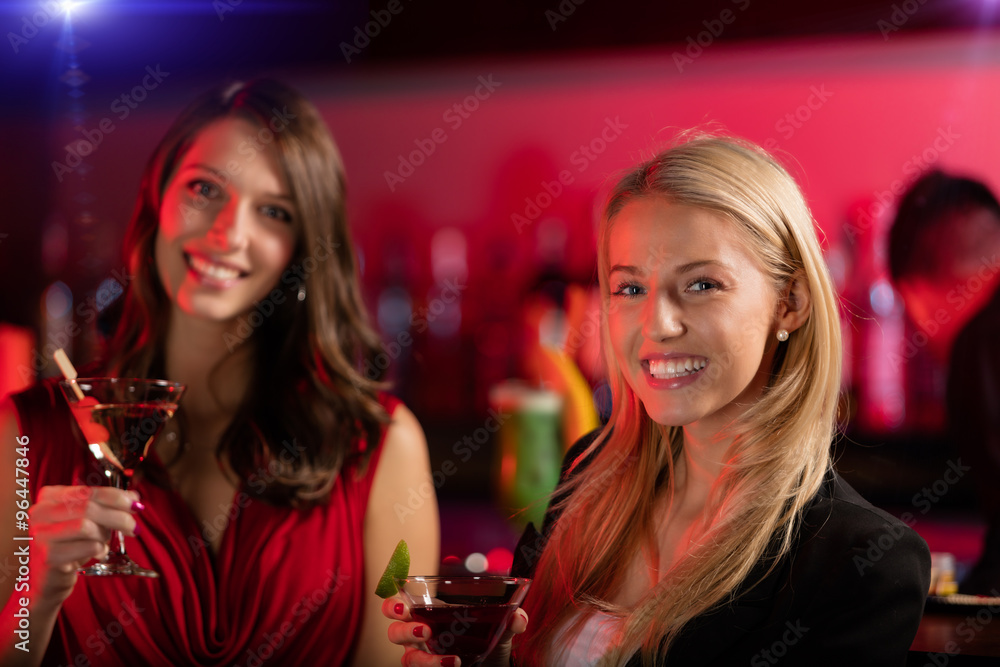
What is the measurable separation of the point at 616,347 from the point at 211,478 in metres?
1.15

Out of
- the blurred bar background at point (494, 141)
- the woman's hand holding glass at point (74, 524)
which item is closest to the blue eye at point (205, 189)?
the woman's hand holding glass at point (74, 524)

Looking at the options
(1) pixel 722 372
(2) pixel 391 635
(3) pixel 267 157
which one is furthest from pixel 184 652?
(1) pixel 722 372

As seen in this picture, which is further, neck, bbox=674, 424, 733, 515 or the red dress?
the red dress

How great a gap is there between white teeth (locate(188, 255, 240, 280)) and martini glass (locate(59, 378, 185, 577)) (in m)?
0.39

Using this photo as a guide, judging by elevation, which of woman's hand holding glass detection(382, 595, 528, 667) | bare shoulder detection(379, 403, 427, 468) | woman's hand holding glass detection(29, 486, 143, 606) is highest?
bare shoulder detection(379, 403, 427, 468)

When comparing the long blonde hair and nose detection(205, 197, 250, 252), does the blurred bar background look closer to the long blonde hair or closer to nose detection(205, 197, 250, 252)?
nose detection(205, 197, 250, 252)

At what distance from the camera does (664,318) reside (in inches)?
56.7

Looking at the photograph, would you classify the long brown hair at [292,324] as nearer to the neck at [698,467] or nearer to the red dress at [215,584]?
the red dress at [215,584]

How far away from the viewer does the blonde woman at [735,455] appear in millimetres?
1314

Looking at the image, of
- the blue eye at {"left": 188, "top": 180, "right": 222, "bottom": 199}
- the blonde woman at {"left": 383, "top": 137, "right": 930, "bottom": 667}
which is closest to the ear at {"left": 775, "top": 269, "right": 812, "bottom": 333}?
the blonde woman at {"left": 383, "top": 137, "right": 930, "bottom": 667}

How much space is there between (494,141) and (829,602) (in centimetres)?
257

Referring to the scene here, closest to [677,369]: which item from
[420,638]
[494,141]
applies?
[420,638]

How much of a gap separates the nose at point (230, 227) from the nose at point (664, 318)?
Result: 112cm

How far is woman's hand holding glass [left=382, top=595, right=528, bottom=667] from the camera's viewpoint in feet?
4.67
